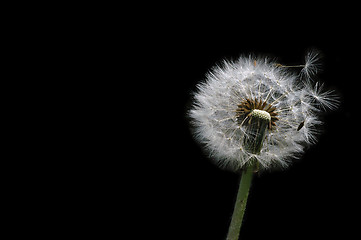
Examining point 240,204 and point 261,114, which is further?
point 240,204

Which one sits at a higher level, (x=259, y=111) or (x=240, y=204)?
(x=259, y=111)

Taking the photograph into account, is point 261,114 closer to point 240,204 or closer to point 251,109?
point 251,109

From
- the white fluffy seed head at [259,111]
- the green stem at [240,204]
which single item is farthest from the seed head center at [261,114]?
the green stem at [240,204]

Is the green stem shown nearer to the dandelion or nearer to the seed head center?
the dandelion

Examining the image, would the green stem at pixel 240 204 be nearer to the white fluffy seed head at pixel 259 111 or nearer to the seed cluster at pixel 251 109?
the white fluffy seed head at pixel 259 111

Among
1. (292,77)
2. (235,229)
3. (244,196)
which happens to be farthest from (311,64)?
(235,229)

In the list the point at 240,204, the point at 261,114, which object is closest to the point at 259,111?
the point at 261,114

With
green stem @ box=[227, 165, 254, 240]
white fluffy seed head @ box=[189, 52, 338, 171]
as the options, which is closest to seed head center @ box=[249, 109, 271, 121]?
white fluffy seed head @ box=[189, 52, 338, 171]
